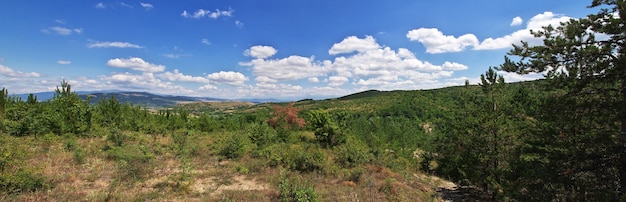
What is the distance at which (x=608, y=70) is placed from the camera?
6086 mm

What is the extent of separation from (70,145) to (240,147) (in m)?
7.47

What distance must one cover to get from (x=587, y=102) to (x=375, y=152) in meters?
11.2

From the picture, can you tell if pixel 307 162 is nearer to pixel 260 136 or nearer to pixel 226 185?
pixel 226 185

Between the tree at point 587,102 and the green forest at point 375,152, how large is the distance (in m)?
0.03

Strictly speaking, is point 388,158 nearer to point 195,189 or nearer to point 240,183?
point 240,183

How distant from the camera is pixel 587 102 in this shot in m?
6.59

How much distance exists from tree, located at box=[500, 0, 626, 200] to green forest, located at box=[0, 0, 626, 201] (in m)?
0.03

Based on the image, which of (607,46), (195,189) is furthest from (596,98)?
(195,189)

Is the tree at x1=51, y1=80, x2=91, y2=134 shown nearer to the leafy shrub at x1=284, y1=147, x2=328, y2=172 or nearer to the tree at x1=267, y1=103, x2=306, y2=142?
the leafy shrub at x1=284, y1=147, x2=328, y2=172

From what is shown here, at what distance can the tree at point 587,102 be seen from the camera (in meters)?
6.03

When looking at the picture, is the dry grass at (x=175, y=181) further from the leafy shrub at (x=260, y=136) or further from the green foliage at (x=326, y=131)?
the green foliage at (x=326, y=131)

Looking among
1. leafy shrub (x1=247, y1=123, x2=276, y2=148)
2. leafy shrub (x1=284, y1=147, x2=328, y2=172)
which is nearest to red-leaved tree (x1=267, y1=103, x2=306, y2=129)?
leafy shrub (x1=247, y1=123, x2=276, y2=148)

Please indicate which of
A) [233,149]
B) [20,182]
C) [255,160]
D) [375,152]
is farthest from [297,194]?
[375,152]

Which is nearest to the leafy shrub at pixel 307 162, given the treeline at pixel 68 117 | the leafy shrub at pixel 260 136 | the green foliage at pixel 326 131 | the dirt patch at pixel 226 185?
the dirt patch at pixel 226 185
